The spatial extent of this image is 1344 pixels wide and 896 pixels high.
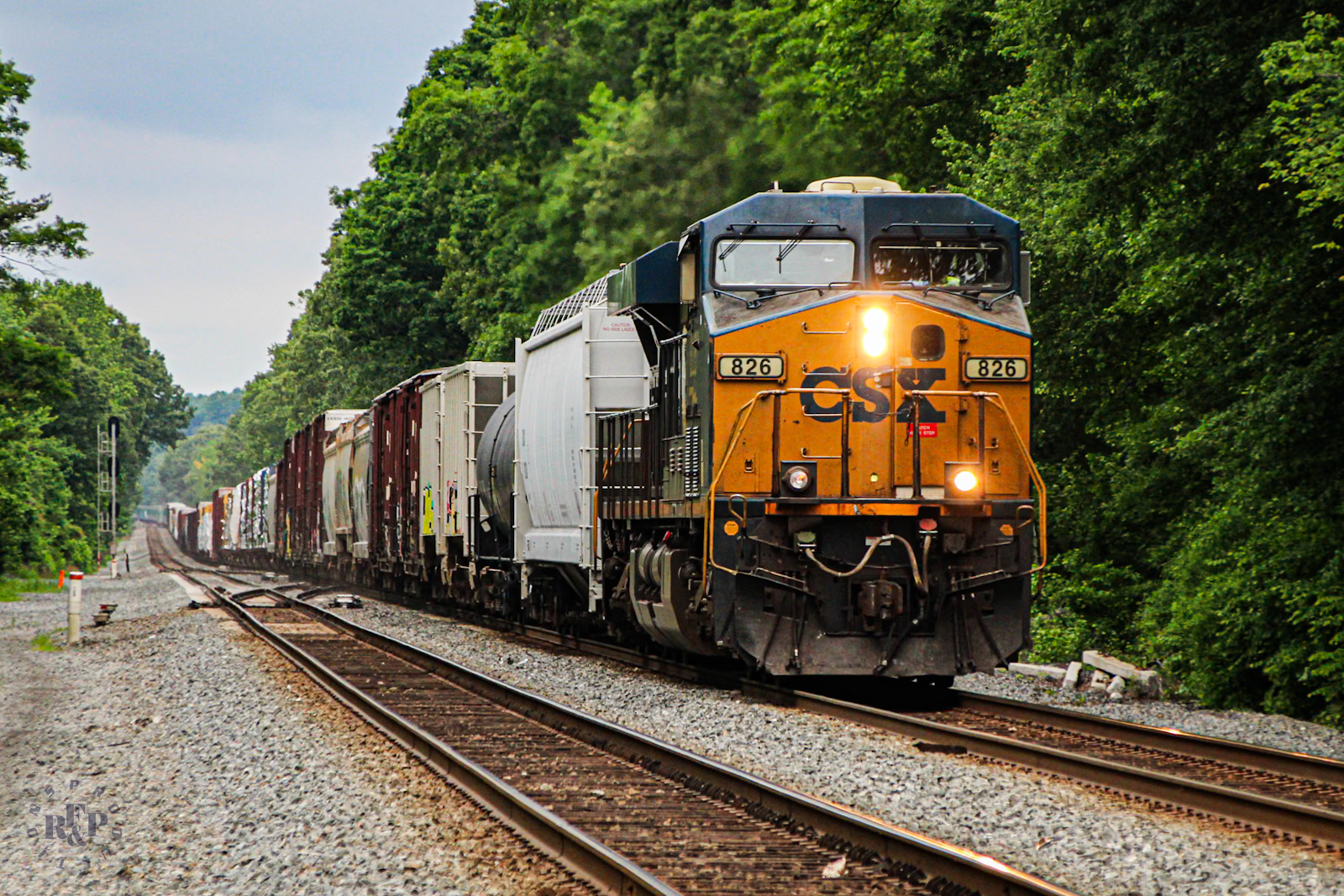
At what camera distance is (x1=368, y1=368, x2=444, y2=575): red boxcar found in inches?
1009

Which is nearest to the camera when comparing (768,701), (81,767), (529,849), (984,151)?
(529,849)

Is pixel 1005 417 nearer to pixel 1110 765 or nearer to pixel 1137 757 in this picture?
pixel 1137 757

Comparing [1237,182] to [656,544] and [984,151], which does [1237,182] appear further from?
[984,151]

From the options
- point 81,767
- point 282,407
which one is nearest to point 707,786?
point 81,767

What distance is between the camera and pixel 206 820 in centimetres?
797

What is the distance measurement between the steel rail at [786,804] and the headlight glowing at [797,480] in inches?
91.9

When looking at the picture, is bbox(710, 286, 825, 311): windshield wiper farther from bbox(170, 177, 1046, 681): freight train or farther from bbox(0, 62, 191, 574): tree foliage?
bbox(0, 62, 191, 574): tree foliage

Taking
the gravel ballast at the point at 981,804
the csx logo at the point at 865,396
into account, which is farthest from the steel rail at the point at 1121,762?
the csx logo at the point at 865,396

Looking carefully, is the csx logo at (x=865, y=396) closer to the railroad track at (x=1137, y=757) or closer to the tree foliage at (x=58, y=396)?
the railroad track at (x=1137, y=757)

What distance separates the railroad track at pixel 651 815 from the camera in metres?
6.00

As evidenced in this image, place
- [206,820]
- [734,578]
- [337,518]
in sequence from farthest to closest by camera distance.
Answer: [337,518], [734,578], [206,820]

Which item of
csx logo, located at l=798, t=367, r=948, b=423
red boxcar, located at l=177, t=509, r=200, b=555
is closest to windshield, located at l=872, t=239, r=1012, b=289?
csx logo, located at l=798, t=367, r=948, b=423

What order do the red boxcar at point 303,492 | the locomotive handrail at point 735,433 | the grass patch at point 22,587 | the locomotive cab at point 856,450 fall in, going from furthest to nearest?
the red boxcar at point 303,492 → the grass patch at point 22,587 → the locomotive cab at point 856,450 → the locomotive handrail at point 735,433

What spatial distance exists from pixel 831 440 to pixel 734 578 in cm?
130
